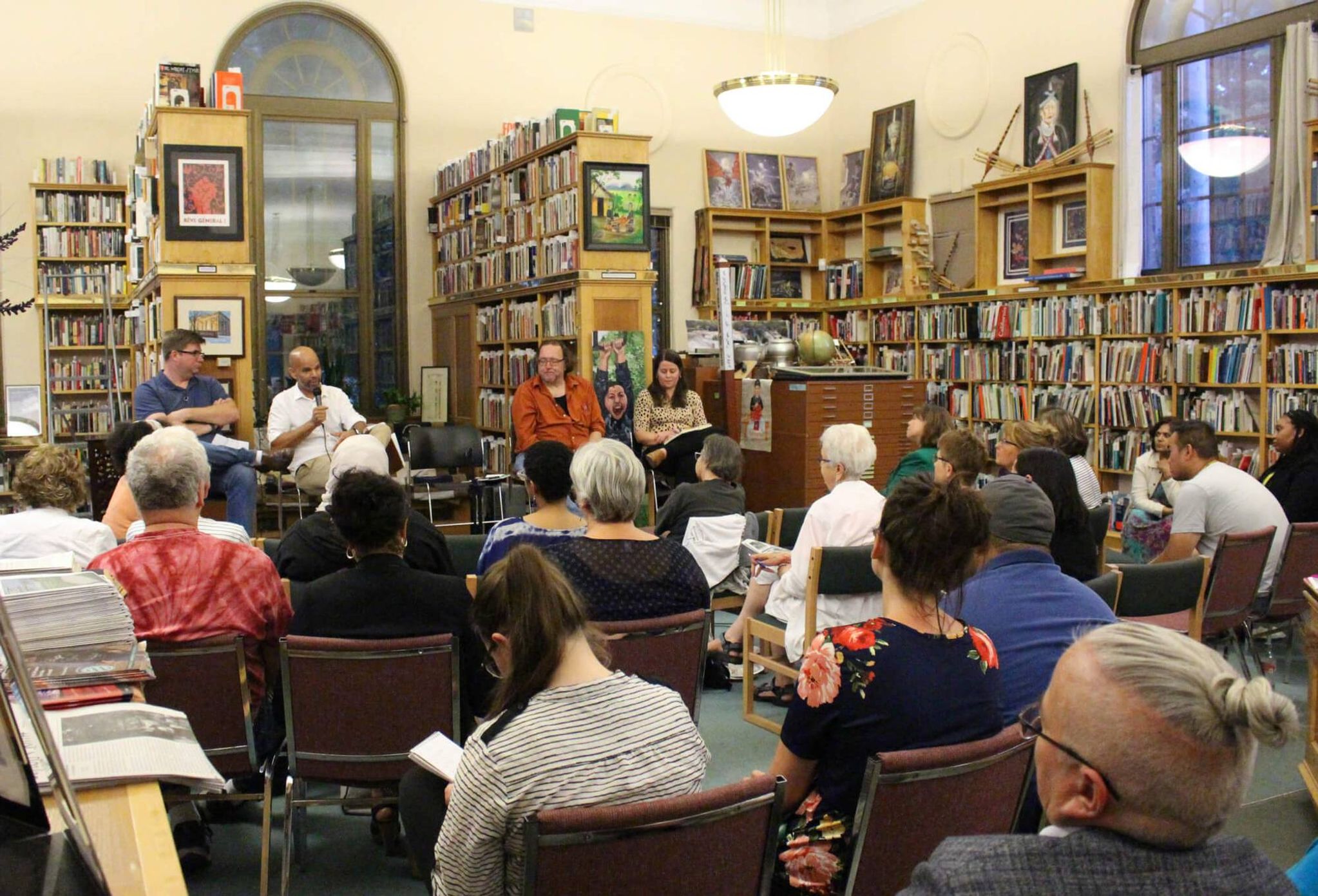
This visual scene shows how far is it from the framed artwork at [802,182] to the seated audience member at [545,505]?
9.17 metres

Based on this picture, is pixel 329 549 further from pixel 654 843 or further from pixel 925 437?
pixel 925 437

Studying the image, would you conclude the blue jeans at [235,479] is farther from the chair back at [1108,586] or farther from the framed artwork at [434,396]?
the chair back at [1108,586]

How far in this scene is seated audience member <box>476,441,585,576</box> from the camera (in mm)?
3783

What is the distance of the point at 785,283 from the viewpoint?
12.6 metres

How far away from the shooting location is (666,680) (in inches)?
129

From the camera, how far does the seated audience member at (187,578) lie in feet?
9.96

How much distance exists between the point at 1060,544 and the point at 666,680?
1.69 metres

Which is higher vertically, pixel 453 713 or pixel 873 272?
pixel 873 272

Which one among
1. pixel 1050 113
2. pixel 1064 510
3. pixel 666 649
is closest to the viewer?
pixel 666 649

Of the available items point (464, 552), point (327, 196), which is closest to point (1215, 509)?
point (464, 552)

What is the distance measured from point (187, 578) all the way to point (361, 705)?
22.6 inches

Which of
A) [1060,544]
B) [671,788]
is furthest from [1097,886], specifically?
[1060,544]

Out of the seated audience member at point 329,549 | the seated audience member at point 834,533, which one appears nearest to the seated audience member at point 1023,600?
the seated audience member at point 834,533

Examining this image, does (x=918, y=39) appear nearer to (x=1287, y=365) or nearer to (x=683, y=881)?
(x=1287, y=365)
